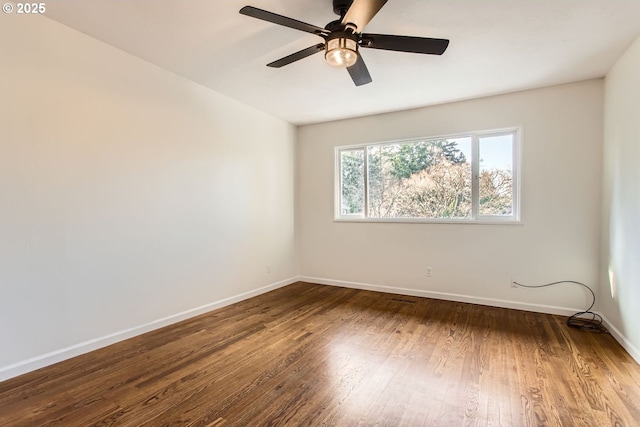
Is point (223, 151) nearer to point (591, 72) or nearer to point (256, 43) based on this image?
point (256, 43)

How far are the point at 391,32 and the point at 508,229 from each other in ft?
8.54

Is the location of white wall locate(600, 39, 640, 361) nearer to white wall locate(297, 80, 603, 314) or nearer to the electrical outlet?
white wall locate(297, 80, 603, 314)

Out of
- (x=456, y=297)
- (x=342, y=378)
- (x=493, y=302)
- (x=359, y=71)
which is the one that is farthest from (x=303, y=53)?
(x=493, y=302)

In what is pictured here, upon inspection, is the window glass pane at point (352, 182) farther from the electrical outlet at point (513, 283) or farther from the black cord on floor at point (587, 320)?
the black cord on floor at point (587, 320)

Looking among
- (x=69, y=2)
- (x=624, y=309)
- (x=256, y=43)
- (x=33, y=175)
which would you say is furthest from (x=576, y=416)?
(x=69, y=2)

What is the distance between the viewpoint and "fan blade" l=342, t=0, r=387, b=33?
1.65m

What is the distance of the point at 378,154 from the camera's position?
14.7 feet

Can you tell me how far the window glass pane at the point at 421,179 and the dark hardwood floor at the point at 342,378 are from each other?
1525 mm

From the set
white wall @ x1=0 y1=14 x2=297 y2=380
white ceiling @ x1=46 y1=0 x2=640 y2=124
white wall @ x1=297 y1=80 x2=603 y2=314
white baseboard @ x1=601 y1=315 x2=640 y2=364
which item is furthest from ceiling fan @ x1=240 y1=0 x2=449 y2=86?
white baseboard @ x1=601 y1=315 x2=640 y2=364

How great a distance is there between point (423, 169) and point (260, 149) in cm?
228

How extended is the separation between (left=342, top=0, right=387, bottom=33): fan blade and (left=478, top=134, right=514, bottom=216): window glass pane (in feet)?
8.61

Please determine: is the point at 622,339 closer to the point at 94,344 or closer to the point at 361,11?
the point at 361,11

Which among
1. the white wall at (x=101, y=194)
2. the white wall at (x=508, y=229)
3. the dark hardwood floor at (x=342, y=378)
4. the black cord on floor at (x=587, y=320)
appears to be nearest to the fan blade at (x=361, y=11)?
the white wall at (x=101, y=194)

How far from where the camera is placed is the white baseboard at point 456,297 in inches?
132
